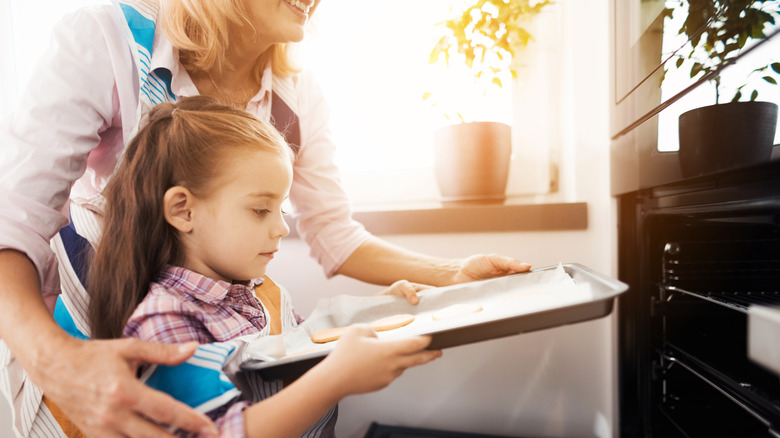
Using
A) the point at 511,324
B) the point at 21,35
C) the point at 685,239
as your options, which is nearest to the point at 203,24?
the point at 511,324

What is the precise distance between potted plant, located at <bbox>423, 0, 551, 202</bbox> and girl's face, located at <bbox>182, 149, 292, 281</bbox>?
1.91ft

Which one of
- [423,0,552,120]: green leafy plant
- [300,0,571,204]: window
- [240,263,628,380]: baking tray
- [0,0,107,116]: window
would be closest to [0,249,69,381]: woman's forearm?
[240,263,628,380]: baking tray

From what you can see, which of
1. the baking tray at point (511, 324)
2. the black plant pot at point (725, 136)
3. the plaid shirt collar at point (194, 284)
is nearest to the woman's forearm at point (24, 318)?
the plaid shirt collar at point (194, 284)

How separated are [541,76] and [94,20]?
1094 millimetres

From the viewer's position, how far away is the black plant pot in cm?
39

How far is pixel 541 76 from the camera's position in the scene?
4.16 ft

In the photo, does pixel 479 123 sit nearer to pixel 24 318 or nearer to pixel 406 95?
pixel 406 95

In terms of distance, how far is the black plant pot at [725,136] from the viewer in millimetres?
394

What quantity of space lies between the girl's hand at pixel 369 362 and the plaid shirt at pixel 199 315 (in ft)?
0.38

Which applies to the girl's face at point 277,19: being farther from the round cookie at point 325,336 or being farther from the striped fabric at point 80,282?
the round cookie at point 325,336

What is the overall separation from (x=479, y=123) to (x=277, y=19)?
1.80ft

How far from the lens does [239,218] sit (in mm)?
649

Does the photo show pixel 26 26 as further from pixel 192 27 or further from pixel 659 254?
pixel 659 254

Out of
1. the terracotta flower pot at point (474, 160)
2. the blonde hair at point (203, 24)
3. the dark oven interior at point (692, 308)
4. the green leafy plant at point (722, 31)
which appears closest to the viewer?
the green leafy plant at point (722, 31)
